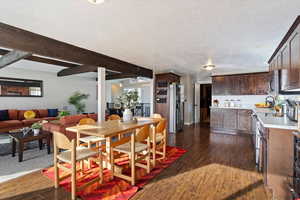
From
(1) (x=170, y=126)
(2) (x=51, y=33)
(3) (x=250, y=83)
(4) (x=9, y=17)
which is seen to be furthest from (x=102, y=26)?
(3) (x=250, y=83)

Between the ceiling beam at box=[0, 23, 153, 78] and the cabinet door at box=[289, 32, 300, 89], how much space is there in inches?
138

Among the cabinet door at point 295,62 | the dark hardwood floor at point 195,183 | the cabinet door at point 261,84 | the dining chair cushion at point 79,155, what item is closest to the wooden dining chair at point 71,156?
the dining chair cushion at point 79,155

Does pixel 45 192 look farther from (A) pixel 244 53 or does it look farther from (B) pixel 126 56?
(A) pixel 244 53

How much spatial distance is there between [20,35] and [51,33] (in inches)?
16.1

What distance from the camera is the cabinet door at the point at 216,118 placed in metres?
5.75

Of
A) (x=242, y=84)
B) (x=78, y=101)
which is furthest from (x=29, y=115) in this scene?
(x=242, y=84)

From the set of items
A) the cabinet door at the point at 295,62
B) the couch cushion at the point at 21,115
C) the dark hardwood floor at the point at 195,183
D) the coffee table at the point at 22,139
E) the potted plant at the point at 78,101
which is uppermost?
the cabinet door at the point at 295,62

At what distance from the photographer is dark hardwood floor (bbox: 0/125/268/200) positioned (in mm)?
1964

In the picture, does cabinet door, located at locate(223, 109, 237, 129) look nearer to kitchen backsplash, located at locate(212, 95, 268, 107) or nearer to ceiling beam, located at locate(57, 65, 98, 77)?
kitchen backsplash, located at locate(212, 95, 268, 107)

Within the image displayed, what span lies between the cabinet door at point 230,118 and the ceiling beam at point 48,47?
442 centimetres

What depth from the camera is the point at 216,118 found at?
229 inches

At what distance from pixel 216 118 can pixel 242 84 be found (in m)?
1.62

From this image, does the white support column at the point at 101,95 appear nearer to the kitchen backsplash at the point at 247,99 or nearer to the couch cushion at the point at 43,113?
the couch cushion at the point at 43,113

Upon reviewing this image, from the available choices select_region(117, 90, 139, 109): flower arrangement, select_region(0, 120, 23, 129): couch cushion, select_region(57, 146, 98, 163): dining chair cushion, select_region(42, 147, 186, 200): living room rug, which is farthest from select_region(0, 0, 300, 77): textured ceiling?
select_region(0, 120, 23, 129): couch cushion
